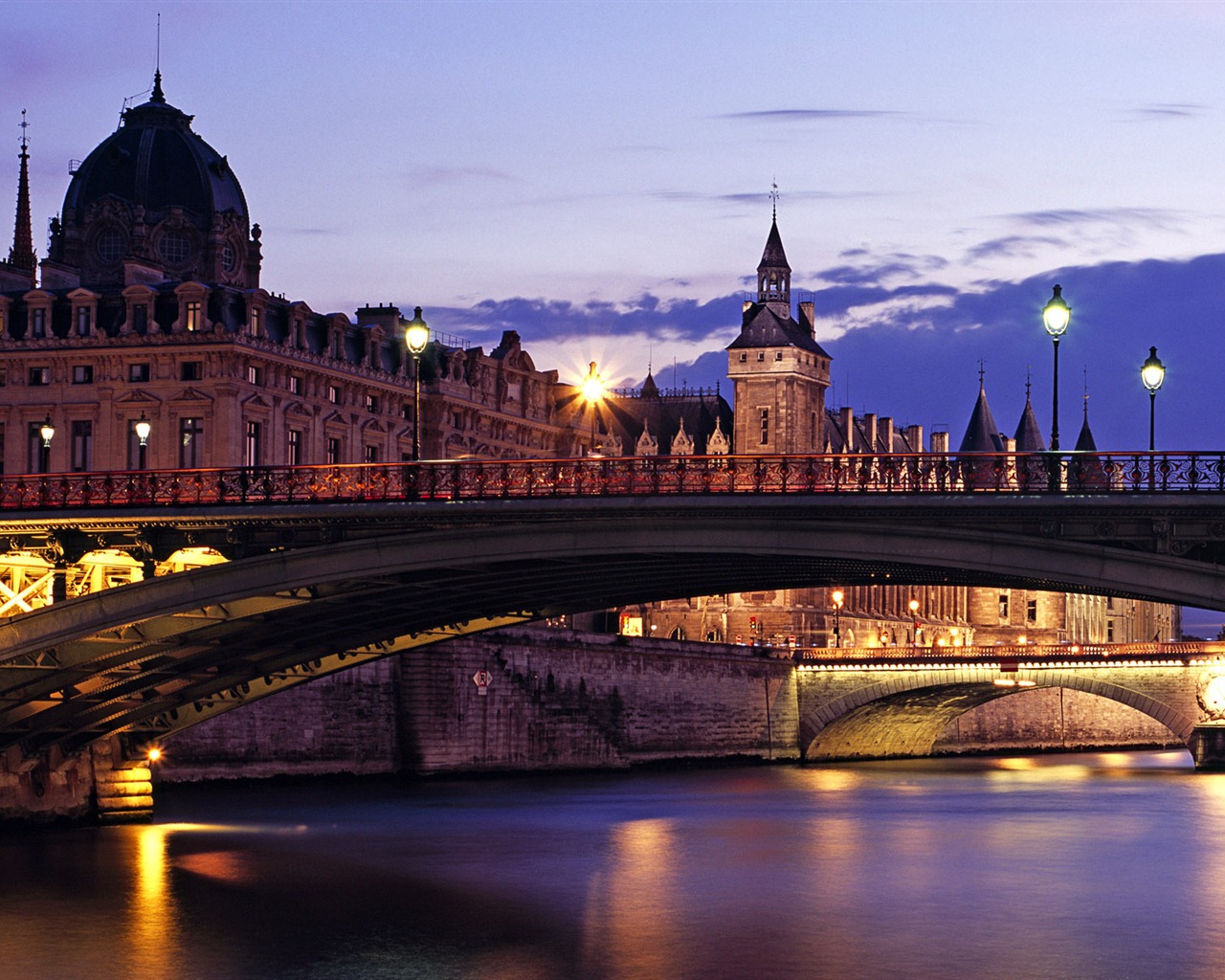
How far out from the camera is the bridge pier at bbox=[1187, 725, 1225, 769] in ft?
331

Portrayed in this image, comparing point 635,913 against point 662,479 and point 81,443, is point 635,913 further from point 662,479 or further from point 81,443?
point 81,443

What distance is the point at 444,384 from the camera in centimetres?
10119

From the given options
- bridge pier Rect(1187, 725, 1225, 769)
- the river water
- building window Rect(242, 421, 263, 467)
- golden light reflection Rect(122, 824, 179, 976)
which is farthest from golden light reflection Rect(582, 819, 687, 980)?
bridge pier Rect(1187, 725, 1225, 769)

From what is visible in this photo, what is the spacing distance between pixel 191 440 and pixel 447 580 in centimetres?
4226

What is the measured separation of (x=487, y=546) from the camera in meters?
41.3

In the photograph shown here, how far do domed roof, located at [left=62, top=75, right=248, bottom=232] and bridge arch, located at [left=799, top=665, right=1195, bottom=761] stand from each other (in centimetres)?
3610

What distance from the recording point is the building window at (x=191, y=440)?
279ft

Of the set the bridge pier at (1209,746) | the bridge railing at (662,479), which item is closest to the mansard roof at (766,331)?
the bridge pier at (1209,746)

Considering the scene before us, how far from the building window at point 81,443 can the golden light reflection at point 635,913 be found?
34.1 m

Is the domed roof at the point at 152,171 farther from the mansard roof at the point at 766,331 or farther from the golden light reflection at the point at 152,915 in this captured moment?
the mansard roof at the point at 766,331

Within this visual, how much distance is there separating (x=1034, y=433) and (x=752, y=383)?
46061 millimetres

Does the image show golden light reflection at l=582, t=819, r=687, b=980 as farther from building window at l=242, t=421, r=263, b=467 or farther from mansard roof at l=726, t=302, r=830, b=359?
mansard roof at l=726, t=302, r=830, b=359

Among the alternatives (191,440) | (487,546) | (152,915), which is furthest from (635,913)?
(191,440)

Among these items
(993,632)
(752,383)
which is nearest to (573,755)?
(752,383)
